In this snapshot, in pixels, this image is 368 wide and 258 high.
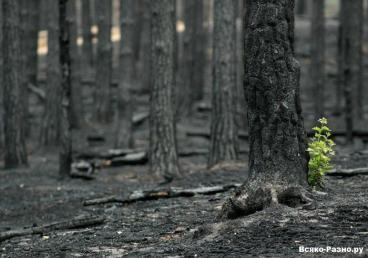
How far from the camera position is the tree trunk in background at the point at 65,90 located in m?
15.2

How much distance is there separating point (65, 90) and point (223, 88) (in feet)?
11.5

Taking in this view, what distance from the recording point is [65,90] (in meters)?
15.3

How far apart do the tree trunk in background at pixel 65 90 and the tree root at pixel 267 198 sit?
Answer: 8375 mm

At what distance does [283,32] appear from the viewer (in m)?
7.77

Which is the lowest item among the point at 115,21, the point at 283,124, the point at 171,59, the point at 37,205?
the point at 37,205

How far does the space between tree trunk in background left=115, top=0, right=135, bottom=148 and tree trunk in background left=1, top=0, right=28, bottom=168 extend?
3586 millimetres

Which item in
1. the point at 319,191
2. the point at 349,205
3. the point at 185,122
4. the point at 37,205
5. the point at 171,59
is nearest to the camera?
the point at 349,205

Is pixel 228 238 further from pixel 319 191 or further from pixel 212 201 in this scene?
pixel 212 201

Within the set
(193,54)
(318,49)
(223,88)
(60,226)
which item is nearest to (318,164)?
(60,226)

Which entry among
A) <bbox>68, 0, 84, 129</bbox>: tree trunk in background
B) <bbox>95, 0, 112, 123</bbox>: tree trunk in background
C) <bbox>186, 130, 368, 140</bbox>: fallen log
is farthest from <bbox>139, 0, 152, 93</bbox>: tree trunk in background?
<bbox>186, 130, 368, 140</bbox>: fallen log

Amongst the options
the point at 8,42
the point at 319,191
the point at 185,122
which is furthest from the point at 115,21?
the point at 319,191

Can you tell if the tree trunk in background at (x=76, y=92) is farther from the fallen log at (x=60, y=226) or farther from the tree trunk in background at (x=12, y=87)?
the fallen log at (x=60, y=226)

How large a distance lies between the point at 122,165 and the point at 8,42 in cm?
407

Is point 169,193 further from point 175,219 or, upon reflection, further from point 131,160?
point 131,160
